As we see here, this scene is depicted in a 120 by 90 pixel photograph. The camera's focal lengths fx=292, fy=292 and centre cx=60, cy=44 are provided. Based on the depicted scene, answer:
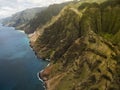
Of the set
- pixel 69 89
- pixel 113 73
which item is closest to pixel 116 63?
pixel 113 73

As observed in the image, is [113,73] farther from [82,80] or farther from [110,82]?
[82,80]

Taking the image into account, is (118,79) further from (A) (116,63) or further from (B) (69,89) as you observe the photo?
(B) (69,89)

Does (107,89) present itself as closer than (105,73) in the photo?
Yes

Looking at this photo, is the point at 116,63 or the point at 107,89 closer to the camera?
the point at 107,89

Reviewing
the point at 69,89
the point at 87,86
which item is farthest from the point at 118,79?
the point at 69,89

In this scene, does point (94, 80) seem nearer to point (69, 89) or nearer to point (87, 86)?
point (87, 86)

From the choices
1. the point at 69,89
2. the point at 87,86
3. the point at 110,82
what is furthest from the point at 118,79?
the point at 69,89

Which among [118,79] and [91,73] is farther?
[91,73]
